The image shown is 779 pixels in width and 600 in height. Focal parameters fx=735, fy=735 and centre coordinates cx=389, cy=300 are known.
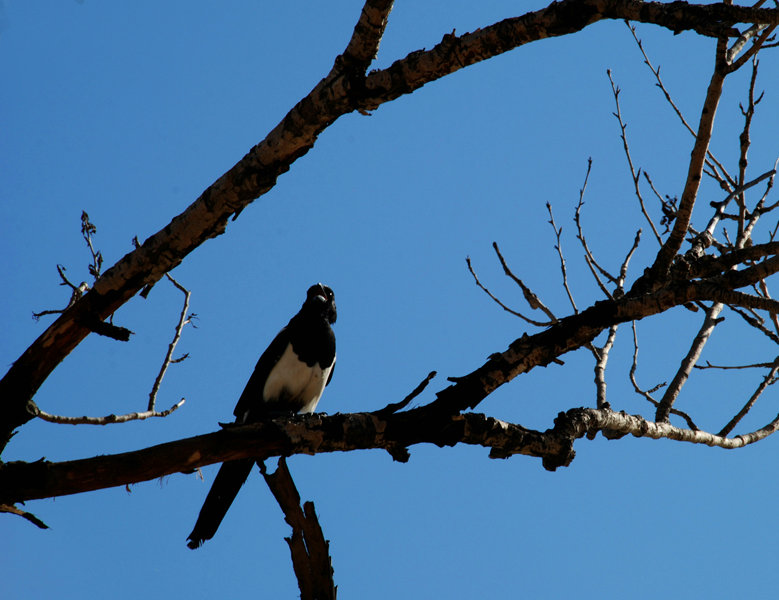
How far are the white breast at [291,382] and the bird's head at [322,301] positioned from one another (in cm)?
39

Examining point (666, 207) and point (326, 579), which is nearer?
point (326, 579)

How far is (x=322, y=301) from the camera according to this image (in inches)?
196

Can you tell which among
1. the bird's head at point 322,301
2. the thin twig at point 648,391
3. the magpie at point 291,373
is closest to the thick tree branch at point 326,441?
the thin twig at point 648,391

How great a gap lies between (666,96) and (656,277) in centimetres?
Result: 125

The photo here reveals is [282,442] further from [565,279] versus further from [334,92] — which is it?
[565,279]

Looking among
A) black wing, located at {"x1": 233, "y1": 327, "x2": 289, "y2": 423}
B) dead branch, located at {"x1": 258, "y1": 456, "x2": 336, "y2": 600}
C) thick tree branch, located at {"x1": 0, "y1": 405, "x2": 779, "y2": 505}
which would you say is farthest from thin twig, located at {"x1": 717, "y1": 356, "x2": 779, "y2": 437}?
black wing, located at {"x1": 233, "y1": 327, "x2": 289, "y2": 423}

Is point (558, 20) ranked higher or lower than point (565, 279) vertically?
lower

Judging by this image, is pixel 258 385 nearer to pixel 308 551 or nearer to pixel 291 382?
pixel 291 382

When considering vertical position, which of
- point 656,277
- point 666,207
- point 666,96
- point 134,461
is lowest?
point 134,461

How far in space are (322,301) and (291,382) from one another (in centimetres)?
65

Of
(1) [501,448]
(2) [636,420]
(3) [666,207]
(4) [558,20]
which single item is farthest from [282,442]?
(3) [666,207]

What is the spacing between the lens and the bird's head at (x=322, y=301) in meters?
4.95

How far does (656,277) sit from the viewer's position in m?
2.75

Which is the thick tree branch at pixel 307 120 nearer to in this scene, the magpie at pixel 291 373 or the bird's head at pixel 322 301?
the magpie at pixel 291 373
